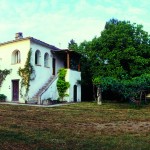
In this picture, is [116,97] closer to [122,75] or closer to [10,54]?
[122,75]

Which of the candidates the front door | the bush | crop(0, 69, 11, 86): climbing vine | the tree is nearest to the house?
the front door

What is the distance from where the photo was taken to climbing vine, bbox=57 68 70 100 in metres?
33.9

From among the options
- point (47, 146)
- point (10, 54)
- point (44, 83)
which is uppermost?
point (10, 54)

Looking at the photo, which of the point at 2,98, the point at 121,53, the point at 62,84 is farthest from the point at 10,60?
the point at 121,53

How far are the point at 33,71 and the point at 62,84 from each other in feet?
11.5

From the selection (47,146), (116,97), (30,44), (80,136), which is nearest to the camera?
(47,146)

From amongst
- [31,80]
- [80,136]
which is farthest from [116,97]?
[80,136]

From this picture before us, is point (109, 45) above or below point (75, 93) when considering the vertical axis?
above

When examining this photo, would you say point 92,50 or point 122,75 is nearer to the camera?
point 122,75

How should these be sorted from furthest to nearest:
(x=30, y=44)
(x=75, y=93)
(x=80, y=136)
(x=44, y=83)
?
(x=75, y=93) → (x=44, y=83) → (x=30, y=44) → (x=80, y=136)

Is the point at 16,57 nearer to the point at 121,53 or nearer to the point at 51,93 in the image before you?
the point at 51,93

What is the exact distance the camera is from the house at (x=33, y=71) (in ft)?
104

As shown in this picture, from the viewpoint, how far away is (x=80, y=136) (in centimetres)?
1166

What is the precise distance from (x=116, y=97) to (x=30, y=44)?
1412 centimetres
